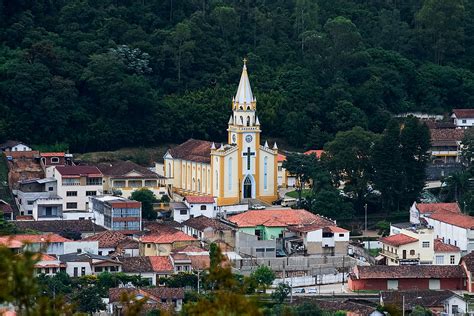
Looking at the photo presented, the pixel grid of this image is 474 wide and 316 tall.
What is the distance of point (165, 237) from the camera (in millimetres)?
49219

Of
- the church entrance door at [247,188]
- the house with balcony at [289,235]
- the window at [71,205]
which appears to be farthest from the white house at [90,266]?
the church entrance door at [247,188]

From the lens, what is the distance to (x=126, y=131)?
197ft

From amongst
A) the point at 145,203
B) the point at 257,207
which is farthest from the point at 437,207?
the point at 145,203

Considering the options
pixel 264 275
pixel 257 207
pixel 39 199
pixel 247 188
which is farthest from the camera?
pixel 247 188

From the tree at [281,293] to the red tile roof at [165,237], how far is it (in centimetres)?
581

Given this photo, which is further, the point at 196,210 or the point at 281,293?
the point at 196,210

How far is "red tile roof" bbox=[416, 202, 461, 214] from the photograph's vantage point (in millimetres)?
53256

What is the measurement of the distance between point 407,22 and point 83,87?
1970 cm

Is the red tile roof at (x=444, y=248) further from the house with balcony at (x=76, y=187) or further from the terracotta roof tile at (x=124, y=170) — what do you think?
the house with balcony at (x=76, y=187)

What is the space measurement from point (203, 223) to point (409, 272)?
298 inches

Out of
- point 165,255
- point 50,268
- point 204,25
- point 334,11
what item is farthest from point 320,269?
point 334,11

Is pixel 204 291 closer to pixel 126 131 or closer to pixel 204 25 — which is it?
pixel 126 131

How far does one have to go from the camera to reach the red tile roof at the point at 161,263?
46031 mm

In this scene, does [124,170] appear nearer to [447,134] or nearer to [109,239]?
[109,239]
